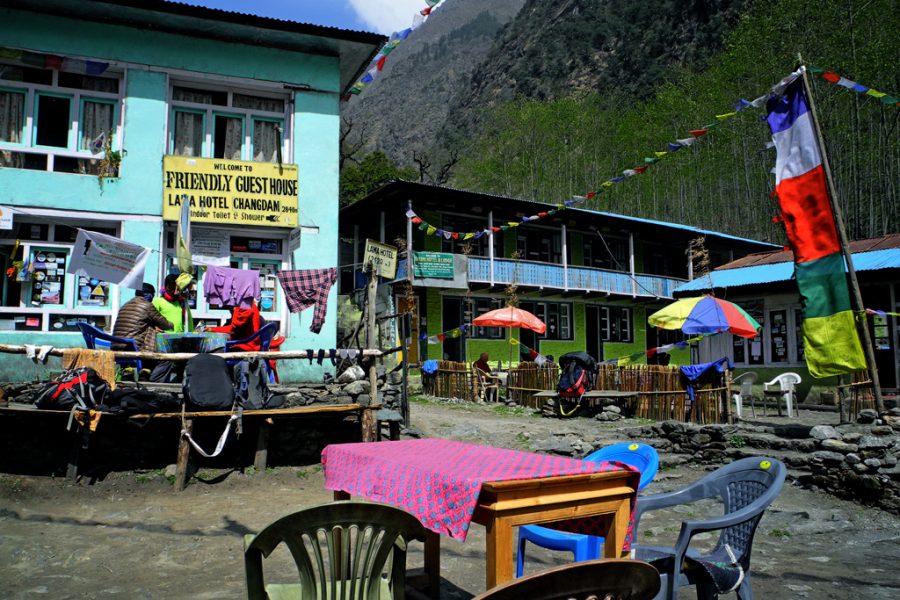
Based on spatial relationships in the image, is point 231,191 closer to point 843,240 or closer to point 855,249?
point 843,240

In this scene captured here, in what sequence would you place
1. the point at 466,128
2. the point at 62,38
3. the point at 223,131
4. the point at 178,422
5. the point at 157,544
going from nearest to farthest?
the point at 157,544
the point at 178,422
the point at 62,38
the point at 223,131
the point at 466,128

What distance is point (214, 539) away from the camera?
5.75 metres

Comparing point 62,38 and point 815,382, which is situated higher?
point 62,38

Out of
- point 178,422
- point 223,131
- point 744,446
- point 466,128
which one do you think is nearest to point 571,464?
point 178,422

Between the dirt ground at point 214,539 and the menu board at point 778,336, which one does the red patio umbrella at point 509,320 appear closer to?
the menu board at point 778,336

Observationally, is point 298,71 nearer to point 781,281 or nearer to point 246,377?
point 246,377

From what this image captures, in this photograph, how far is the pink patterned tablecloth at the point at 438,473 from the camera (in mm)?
2854

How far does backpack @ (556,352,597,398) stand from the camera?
44.4 ft

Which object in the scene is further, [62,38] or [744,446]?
[62,38]

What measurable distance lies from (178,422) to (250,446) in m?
0.96

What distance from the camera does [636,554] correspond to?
3533 millimetres

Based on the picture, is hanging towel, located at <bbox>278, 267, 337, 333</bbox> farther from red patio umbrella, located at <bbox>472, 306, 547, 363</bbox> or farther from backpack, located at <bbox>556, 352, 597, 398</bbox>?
red patio umbrella, located at <bbox>472, 306, 547, 363</bbox>

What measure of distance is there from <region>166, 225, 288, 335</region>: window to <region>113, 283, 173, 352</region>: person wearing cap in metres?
2.92

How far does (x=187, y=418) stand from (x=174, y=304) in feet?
7.98
